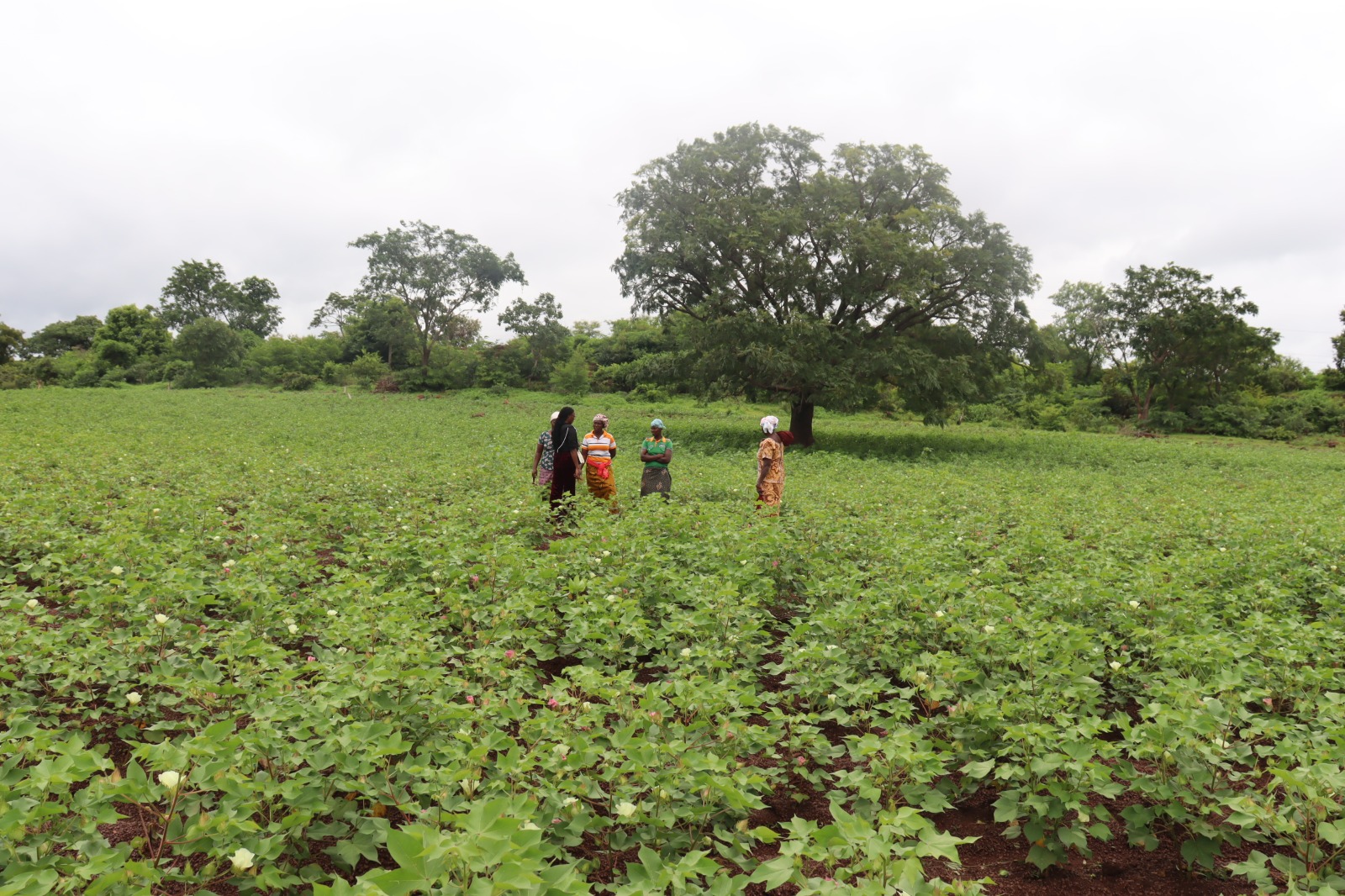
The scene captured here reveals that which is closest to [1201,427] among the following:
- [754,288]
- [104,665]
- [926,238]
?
[926,238]

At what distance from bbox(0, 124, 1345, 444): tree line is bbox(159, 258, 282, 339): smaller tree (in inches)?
242

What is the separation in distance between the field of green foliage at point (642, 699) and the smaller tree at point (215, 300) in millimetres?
70783

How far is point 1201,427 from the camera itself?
3372 centimetres

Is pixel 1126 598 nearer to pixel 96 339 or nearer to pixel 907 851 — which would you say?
pixel 907 851

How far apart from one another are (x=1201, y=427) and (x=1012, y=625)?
123 ft

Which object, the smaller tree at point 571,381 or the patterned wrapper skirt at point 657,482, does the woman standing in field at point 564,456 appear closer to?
the patterned wrapper skirt at point 657,482

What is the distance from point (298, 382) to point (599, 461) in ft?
145

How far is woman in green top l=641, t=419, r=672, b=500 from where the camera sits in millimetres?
9320

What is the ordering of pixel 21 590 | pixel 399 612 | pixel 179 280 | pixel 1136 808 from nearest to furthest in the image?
pixel 1136 808 → pixel 399 612 → pixel 21 590 → pixel 179 280

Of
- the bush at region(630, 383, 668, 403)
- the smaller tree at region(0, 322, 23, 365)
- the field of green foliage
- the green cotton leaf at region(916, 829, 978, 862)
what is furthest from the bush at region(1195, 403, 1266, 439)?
the smaller tree at region(0, 322, 23, 365)

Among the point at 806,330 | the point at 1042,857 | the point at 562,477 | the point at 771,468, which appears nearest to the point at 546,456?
the point at 562,477

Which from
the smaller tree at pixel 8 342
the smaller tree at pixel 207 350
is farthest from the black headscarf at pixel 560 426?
the smaller tree at pixel 8 342

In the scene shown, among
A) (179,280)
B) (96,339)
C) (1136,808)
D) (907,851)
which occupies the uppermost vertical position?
(179,280)

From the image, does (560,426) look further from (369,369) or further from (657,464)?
(369,369)
